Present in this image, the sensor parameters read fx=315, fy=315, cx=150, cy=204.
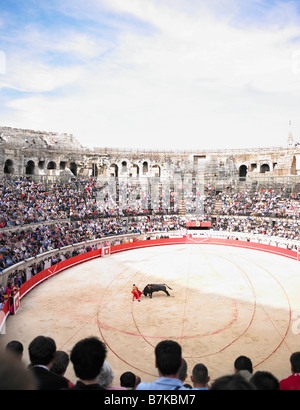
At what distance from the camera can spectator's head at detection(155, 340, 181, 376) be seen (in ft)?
13.6

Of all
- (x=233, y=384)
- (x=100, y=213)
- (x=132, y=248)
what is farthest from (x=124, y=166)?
(x=233, y=384)

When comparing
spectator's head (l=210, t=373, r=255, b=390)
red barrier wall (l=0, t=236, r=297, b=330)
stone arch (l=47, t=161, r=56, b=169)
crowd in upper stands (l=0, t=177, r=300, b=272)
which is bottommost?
red barrier wall (l=0, t=236, r=297, b=330)

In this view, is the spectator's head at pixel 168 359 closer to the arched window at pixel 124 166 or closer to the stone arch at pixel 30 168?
the stone arch at pixel 30 168

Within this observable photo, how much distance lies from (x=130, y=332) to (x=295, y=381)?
32.9ft

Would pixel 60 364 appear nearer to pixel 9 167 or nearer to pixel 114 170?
pixel 9 167

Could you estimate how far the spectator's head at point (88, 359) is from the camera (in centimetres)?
392

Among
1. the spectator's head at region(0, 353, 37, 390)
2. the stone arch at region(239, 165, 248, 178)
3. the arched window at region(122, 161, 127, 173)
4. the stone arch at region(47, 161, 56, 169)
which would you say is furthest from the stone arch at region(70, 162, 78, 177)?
the spectator's head at region(0, 353, 37, 390)

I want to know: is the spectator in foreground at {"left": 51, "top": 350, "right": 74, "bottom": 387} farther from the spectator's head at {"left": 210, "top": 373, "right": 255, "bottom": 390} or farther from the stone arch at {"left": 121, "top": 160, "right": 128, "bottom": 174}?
the stone arch at {"left": 121, "top": 160, "right": 128, "bottom": 174}

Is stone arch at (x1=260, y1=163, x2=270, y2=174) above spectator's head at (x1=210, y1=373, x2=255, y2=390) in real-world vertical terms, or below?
above

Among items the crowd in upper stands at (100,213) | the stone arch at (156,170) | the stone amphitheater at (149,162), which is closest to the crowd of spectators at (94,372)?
the crowd in upper stands at (100,213)

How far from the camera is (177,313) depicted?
693 inches
